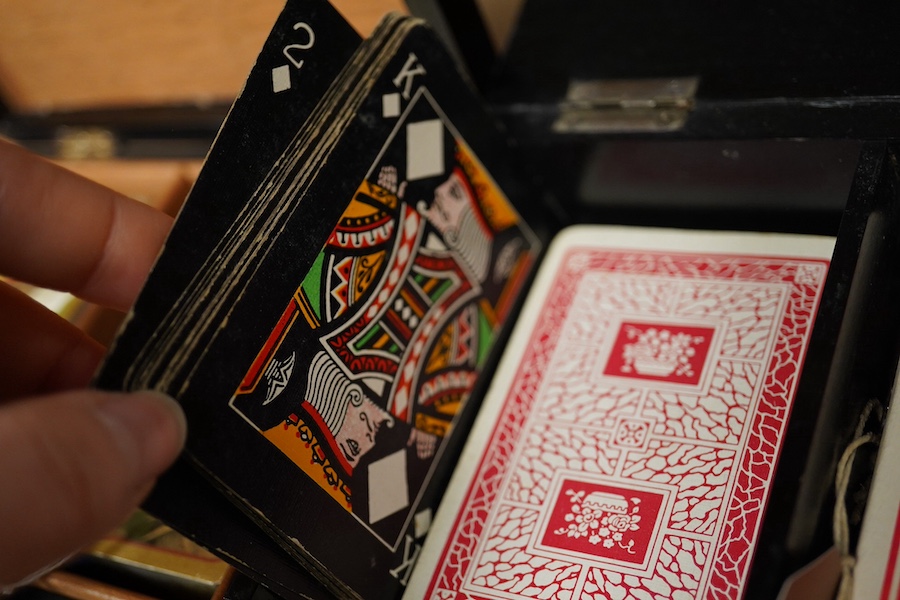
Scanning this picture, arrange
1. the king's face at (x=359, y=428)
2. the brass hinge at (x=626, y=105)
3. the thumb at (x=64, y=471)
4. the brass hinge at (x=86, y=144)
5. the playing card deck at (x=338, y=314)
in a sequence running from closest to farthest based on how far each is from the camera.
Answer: the thumb at (x=64, y=471)
the playing card deck at (x=338, y=314)
the king's face at (x=359, y=428)
the brass hinge at (x=626, y=105)
the brass hinge at (x=86, y=144)

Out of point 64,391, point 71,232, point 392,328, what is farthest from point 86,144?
point 64,391

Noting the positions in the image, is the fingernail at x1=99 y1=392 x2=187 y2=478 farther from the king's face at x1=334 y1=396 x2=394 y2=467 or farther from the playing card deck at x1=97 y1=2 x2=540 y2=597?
the king's face at x1=334 y1=396 x2=394 y2=467

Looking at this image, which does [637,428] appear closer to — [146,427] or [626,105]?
[626,105]

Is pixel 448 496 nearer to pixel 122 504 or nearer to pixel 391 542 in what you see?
pixel 391 542

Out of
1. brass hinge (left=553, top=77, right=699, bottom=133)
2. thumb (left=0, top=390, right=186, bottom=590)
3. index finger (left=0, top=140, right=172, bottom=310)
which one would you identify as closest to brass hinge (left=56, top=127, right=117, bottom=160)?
index finger (left=0, top=140, right=172, bottom=310)

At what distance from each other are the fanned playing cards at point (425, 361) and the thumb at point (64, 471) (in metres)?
0.06

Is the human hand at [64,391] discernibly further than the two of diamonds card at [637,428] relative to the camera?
No

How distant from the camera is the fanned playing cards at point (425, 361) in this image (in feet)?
2.09

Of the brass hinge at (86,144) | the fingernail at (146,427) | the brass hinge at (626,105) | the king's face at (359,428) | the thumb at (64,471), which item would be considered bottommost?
the thumb at (64,471)

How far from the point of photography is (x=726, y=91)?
851mm

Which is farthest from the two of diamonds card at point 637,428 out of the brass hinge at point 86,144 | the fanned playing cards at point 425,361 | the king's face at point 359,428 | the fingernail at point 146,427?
the brass hinge at point 86,144

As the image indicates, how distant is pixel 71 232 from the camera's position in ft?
2.31

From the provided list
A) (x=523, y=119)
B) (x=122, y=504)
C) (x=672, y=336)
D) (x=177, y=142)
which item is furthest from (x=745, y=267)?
(x=177, y=142)

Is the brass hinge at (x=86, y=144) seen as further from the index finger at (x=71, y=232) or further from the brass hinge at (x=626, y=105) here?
the brass hinge at (x=626, y=105)
